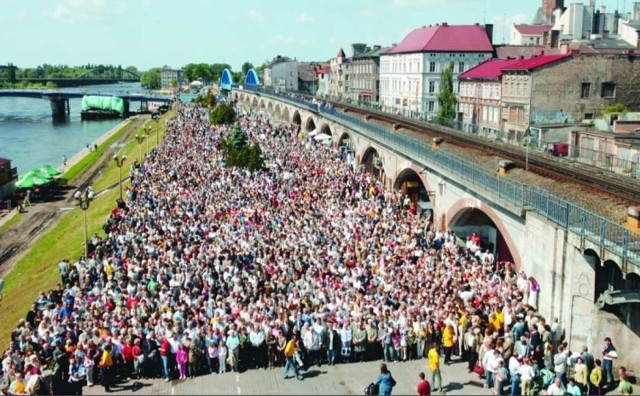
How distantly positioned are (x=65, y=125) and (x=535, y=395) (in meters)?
142

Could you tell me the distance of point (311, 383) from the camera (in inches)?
669

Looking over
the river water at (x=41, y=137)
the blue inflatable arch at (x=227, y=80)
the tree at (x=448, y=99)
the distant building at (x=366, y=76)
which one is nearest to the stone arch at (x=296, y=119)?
the distant building at (x=366, y=76)

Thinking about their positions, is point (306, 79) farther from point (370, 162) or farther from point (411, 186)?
point (411, 186)

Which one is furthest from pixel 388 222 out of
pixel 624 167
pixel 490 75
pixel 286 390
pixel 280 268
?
pixel 490 75

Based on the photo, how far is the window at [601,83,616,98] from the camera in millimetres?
52719

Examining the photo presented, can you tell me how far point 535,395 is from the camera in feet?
52.2

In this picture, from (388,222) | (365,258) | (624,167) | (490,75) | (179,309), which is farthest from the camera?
(490,75)

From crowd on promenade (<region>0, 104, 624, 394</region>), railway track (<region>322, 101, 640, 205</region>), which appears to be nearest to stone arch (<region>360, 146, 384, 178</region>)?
railway track (<region>322, 101, 640, 205</region>)

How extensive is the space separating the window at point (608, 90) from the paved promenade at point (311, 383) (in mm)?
→ 41245

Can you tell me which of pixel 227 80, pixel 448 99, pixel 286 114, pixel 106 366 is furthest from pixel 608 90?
pixel 227 80

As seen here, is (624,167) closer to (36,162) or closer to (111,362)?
(111,362)

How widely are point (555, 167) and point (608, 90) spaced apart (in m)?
27.3

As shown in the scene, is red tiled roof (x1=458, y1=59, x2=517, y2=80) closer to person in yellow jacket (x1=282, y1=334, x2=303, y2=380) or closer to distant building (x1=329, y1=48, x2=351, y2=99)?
person in yellow jacket (x1=282, y1=334, x2=303, y2=380)

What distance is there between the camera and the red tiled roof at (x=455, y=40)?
81688mm
